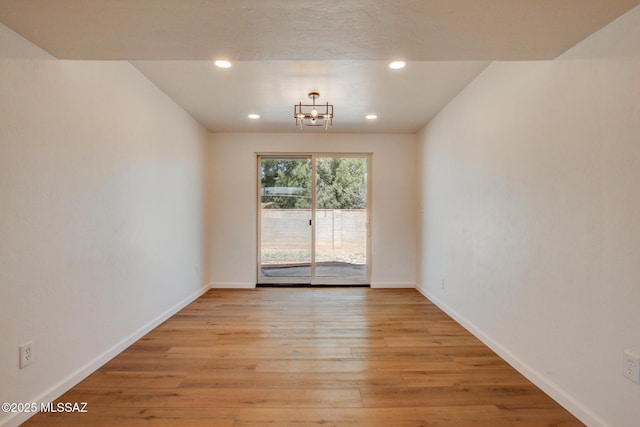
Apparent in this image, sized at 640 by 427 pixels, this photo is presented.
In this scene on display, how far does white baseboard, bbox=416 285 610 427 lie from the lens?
1.63m

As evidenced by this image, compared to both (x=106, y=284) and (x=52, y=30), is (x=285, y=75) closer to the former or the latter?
(x=52, y=30)

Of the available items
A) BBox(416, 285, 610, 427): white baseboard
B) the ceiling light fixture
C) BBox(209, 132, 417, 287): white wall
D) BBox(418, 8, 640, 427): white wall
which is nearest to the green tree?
BBox(209, 132, 417, 287): white wall

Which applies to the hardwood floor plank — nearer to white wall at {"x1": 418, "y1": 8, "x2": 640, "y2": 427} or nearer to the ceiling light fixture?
white wall at {"x1": 418, "y1": 8, "x2": 640, "y2": 427}

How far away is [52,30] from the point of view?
1.58 m

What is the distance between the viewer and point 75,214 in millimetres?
1973

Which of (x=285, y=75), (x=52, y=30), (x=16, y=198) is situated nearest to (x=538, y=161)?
(x=285, y=75)

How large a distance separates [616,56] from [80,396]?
3699 mm

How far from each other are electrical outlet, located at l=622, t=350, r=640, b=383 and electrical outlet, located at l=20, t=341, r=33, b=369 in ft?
10.5

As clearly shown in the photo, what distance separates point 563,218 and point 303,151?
11.5ft

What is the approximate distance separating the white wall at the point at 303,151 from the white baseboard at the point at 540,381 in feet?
5.45

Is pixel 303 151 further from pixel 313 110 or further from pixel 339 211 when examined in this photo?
pixel 313 110

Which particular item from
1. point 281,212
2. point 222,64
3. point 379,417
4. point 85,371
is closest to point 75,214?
point 85,371

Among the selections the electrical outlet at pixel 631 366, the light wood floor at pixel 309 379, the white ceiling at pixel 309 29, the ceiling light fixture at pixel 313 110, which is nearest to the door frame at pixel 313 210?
the ceiling light fixture at pixel 313 110

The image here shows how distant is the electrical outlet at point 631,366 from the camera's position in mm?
1387
